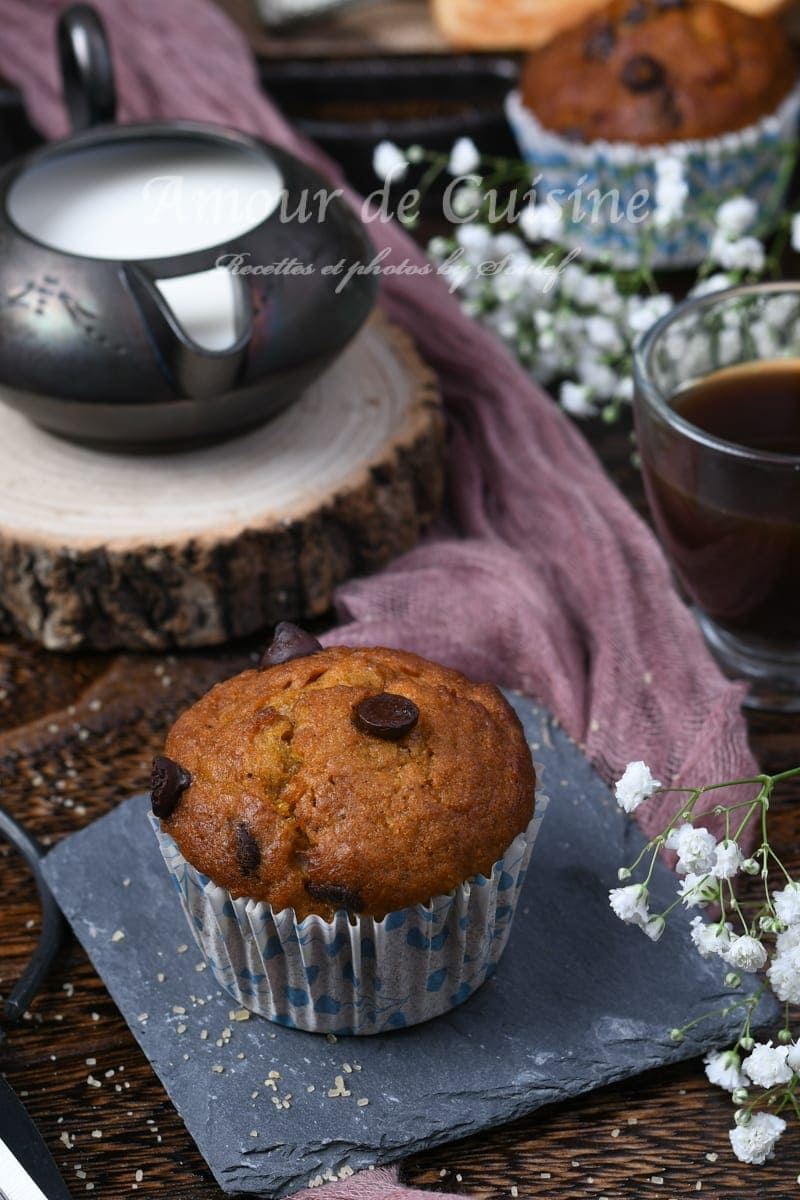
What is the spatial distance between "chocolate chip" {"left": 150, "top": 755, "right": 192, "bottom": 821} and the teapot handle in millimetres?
1037

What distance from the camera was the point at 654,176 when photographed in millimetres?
2316

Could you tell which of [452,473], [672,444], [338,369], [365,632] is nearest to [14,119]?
[338,369]

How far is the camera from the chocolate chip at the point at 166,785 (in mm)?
1253

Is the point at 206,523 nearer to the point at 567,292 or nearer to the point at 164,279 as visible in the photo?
the point at 164,279

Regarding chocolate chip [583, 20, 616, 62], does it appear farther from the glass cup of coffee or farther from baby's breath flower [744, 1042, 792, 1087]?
baby's breath flower [744, 1042, 792, 1087]

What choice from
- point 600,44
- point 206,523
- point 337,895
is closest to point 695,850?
point 337,895

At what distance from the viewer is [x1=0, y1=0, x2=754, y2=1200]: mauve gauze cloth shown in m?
1.62

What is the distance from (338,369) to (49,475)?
450 millimetres

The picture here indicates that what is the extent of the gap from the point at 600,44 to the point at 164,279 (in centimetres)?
108

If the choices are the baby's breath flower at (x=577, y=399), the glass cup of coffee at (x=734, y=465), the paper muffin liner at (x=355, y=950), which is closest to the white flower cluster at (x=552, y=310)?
the baby's breath flower at (x=577, y=399)

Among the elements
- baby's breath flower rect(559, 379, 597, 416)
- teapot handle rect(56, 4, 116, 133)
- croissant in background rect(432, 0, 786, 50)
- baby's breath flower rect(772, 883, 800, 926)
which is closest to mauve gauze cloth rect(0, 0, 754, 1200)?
baby's breath flower rect(559, 379, 597, 416)

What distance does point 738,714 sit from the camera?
1582mm

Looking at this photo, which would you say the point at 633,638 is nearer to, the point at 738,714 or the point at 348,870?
the point at 738,714

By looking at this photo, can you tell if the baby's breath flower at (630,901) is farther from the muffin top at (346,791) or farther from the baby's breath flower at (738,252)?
the baby's breath flower at (738,252)
